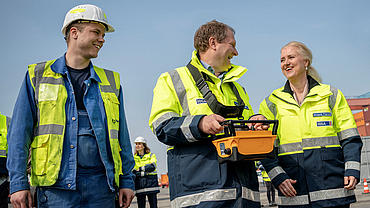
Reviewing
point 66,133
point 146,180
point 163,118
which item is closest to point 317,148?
point 163,118

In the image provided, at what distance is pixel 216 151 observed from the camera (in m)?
2.55

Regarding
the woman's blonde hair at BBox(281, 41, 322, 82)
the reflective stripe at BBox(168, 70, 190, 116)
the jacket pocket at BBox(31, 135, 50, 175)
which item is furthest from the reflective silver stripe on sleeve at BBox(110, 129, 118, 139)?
the woman's blonde hair at BBox(281, 41, 322, 82)

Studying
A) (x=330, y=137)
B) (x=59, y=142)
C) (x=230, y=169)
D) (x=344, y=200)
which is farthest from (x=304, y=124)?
(x=59, y=142)

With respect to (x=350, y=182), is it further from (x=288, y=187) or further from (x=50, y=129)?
(x=50, y=129)

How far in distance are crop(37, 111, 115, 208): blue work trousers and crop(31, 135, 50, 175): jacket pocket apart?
14 cm

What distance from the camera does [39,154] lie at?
2.61 meters

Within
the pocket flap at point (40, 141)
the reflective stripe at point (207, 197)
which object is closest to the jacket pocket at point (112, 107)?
the pocket flap at point (40, 141)

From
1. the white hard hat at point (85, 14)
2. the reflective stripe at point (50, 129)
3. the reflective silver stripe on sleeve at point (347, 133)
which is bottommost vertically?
the reflective silver stripe on sleeve at point (347, 133)

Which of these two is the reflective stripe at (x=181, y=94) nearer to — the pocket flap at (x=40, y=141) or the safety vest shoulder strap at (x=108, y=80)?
the safety vest shoulder strap at (x=108, y=80)

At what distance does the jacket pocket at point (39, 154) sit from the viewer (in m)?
2.58

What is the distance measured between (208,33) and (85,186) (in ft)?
4.72

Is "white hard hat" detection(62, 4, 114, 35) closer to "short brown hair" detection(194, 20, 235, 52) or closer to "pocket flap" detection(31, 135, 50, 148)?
"short brown hair" detection(194, 20, 235, 52)

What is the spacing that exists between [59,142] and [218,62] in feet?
4.25

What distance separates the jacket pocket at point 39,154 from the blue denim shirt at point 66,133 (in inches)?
1.8
